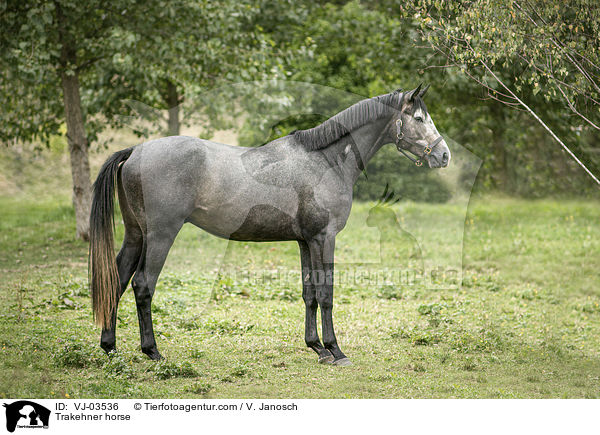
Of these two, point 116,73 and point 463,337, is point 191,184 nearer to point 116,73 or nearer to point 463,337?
point 463,337

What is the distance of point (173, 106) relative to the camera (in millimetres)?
12984

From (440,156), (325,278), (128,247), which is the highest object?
(440,156)

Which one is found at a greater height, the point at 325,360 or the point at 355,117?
the point at 355,117

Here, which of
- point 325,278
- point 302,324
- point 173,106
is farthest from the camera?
point 173,106

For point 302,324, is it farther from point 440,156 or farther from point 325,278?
point 440,156

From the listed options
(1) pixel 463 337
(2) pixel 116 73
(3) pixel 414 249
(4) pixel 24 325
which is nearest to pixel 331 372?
(1) pixel 463 337

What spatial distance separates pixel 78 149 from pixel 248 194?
24.8 feet

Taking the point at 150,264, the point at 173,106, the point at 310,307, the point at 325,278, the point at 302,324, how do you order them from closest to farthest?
the point at 150,264 < the point at 325,278 < the point at 310,307 < the point at 302,324 < the point at 173,106
